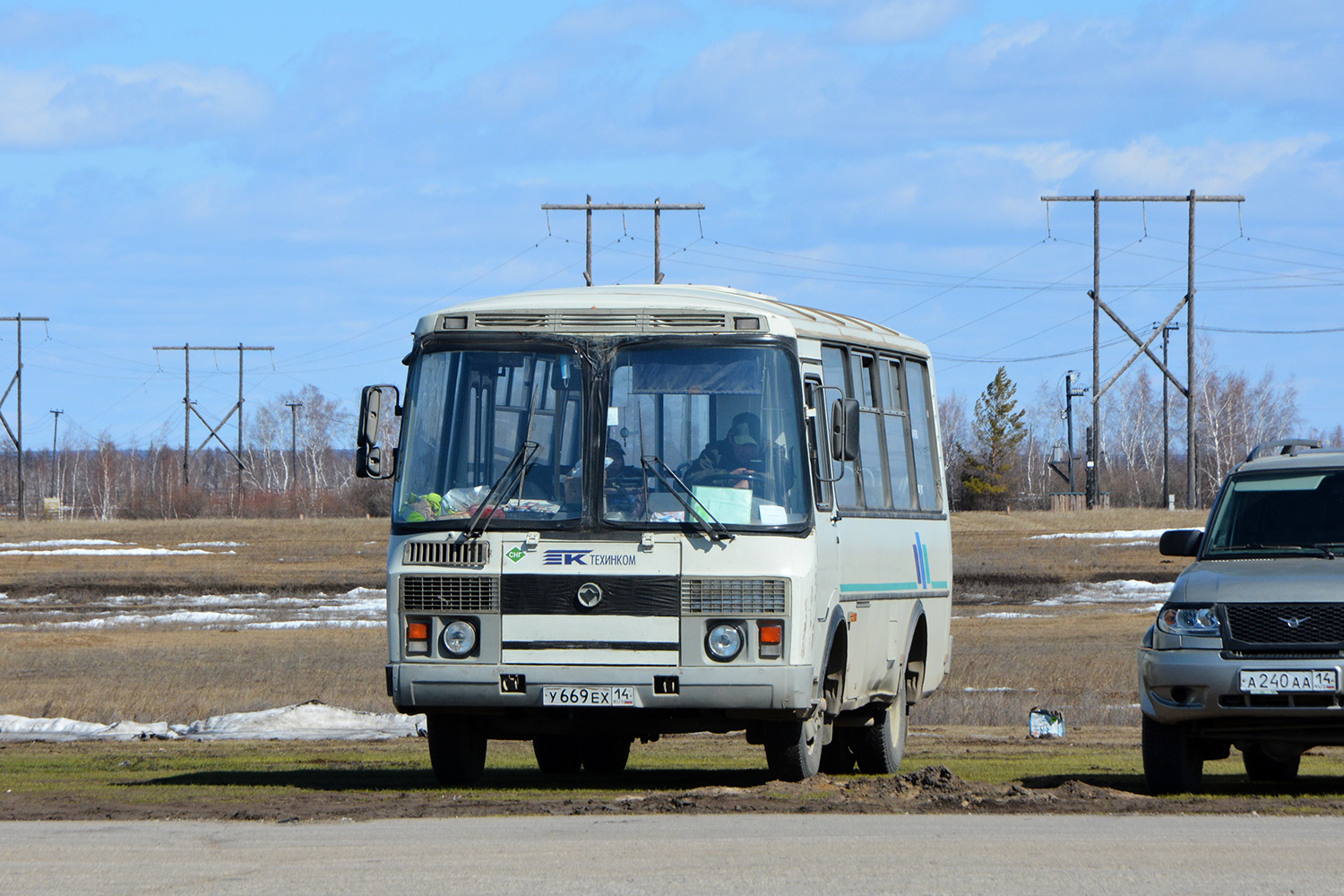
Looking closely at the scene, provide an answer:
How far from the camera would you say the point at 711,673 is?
11477 millimetres

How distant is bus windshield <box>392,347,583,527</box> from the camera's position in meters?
11.8

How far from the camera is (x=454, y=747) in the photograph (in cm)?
1244

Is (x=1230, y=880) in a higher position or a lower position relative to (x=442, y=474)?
lower

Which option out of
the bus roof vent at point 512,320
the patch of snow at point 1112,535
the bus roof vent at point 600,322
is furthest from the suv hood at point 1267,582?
the patch of snow at point 1112,535

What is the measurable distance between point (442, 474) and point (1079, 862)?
521 centimetres

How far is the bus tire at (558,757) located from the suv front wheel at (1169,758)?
4.64 metres

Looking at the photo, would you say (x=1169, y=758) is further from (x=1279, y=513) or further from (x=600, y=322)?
(x=600, y=322)

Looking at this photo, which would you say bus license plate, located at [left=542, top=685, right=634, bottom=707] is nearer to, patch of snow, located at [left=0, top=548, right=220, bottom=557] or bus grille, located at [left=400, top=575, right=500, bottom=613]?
bus grille, located at [left=400, top=575, right=500, bottom=613]

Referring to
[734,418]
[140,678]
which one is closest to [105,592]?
[140,678]

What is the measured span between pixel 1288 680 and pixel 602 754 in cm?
578

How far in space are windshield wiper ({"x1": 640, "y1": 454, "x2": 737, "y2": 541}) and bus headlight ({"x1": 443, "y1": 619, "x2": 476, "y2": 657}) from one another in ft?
4.87

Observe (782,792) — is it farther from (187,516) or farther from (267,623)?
(187,516)

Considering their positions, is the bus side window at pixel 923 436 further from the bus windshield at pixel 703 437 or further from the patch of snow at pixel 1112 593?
the patch of snow at pixel 1112 593

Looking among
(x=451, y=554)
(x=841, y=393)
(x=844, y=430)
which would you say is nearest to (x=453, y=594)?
(x=451, y=554)
